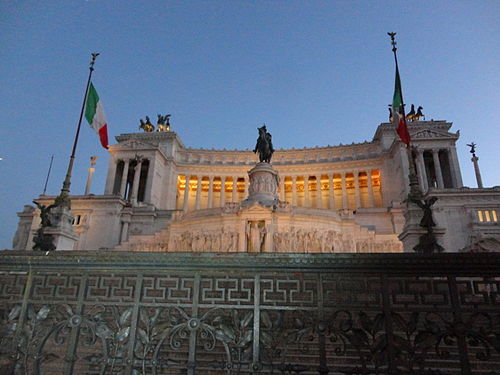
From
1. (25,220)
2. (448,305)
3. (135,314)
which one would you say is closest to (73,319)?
(135,314)

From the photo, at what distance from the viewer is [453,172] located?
51.2 meters

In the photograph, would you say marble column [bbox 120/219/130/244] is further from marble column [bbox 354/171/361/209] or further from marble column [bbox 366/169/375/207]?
marble column [bbox 366/169/375/207]

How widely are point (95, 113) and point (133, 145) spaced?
38363 millimetres

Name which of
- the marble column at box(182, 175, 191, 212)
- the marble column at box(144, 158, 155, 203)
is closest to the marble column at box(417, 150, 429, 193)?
the marble column at box(182, 175, 191, 212)

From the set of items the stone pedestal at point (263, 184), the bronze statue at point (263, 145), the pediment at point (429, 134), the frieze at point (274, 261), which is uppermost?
the pediment at point (429, 134)

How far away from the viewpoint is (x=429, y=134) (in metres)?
52.7

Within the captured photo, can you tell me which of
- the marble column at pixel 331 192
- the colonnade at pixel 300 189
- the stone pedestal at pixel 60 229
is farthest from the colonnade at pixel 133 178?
the stone pedestal at pixel 60 229

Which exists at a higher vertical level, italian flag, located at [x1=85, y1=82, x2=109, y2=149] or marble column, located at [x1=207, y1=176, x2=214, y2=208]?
marble column, located at [x1=207, y1=176, x2=214, y2=208]

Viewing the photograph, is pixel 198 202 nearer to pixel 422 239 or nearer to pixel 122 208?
pixel 122 208

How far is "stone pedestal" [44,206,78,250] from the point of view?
16.3 metres

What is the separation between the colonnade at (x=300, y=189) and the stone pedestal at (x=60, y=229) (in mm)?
43320

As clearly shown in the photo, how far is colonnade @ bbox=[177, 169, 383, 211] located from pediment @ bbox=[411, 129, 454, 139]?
8.83 m

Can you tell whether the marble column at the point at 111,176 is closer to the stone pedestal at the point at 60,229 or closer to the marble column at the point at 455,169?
the stone pedestal at the point at 60,229

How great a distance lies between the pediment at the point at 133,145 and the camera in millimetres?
58094
